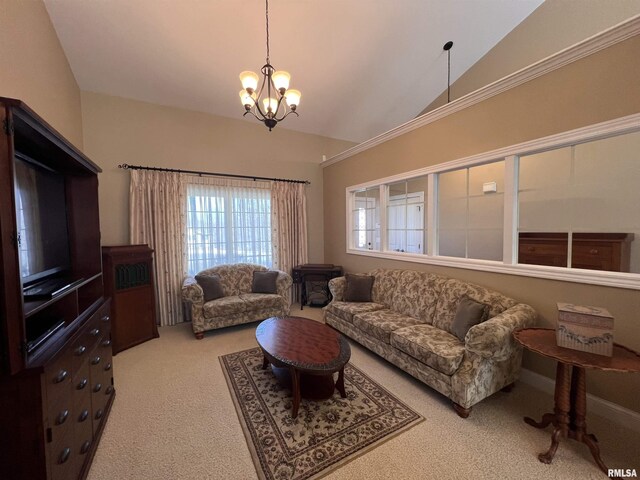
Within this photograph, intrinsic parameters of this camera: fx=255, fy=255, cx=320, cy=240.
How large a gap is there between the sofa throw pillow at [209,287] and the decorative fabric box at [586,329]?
12.2ft

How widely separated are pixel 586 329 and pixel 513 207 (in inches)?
48.9

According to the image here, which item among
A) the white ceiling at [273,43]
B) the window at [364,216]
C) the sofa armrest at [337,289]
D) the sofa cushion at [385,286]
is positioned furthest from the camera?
the window at [364,216]

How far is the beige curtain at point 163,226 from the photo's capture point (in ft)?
12.0

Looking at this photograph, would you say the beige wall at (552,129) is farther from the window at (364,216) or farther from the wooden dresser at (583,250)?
the window at (364,216)

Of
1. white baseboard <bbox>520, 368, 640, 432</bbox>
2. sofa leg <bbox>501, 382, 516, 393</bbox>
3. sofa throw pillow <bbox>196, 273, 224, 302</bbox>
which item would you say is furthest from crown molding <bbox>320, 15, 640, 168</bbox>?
sofa throw pillow <bbox>196, 273, 224, 302</bbox>

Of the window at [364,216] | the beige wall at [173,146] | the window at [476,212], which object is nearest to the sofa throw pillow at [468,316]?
the window at [476,212]

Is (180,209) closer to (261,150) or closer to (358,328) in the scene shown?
(261,150)

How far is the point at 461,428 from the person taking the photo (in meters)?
1.87

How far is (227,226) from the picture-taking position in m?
4.36

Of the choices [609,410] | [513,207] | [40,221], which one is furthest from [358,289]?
[40,221]

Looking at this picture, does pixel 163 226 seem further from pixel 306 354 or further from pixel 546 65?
pixel 546 65

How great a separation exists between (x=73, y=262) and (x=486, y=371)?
11.2 feet

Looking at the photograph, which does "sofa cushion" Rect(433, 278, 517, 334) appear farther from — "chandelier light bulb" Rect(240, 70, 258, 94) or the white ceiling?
the white ceiling

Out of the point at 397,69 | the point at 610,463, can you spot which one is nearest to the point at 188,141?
the point at 397,69
